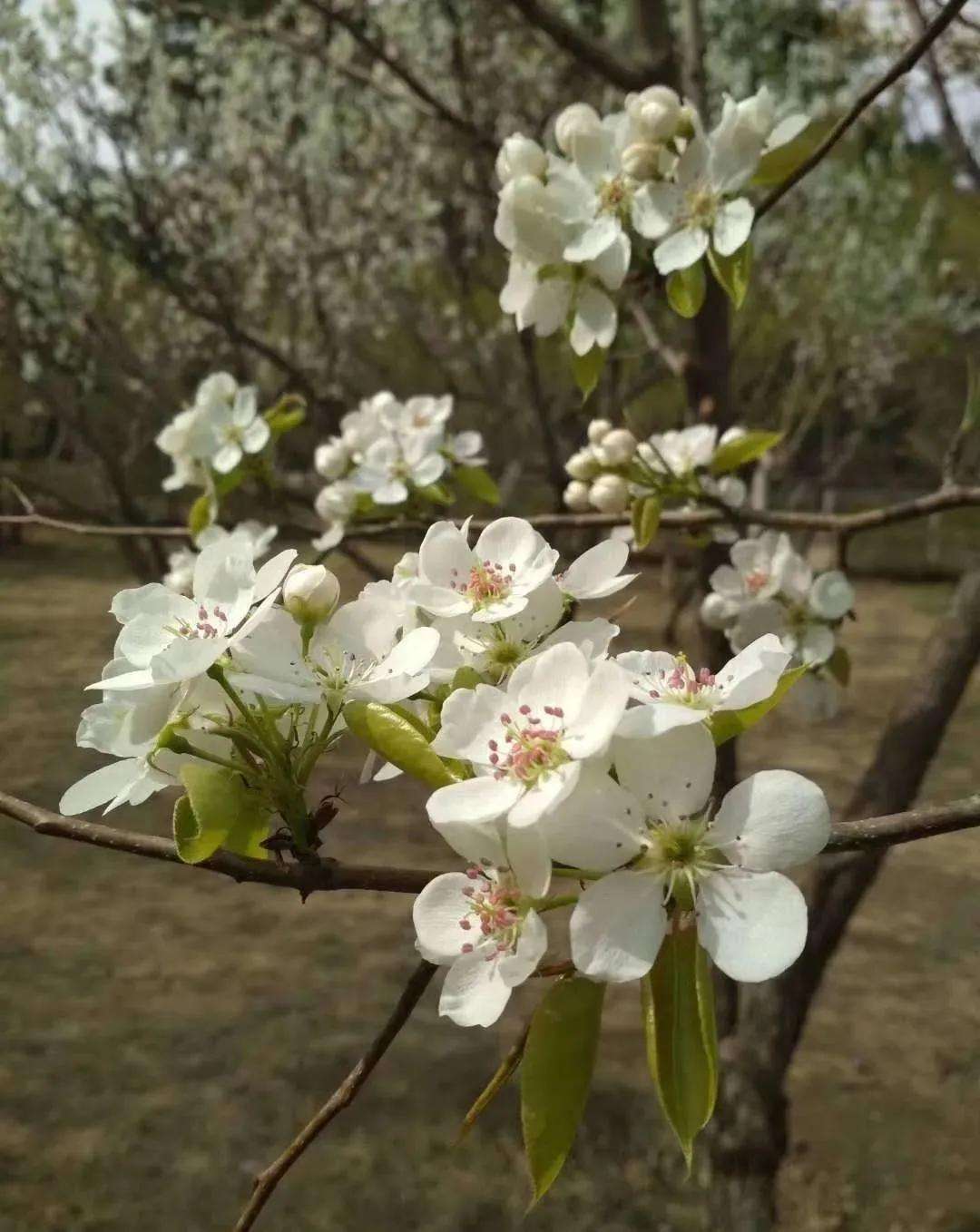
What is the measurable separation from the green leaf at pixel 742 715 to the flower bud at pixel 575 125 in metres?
0.62

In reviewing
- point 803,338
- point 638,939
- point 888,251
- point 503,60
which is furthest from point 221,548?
point 888,251

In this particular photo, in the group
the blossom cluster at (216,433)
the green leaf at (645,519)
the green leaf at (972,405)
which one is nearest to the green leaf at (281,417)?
the blossom cluster at (216,433)

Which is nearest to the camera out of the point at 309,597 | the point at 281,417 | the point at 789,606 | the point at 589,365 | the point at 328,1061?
the point at 309,597

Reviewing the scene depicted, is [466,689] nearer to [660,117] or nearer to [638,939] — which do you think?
[638,939]

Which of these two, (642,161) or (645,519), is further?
(645,519)

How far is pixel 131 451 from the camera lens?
13.1ft

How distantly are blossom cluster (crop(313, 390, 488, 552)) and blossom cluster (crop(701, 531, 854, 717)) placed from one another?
343 mm

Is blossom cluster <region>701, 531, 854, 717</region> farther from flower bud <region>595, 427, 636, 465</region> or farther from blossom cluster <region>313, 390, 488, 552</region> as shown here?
blossom cluster <region>313, 390, 488, 552</region>

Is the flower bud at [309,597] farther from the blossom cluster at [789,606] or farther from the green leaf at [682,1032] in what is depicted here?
the blossom cluster at [789,606]

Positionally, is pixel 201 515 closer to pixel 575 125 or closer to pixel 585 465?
pixel 585 465

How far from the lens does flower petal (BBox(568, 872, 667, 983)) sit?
438 mm

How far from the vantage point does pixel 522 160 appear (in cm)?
94

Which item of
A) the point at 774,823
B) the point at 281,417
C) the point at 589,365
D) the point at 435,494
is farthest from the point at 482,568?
the point at 281,417

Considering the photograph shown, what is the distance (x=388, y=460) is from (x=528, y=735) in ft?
3.17
